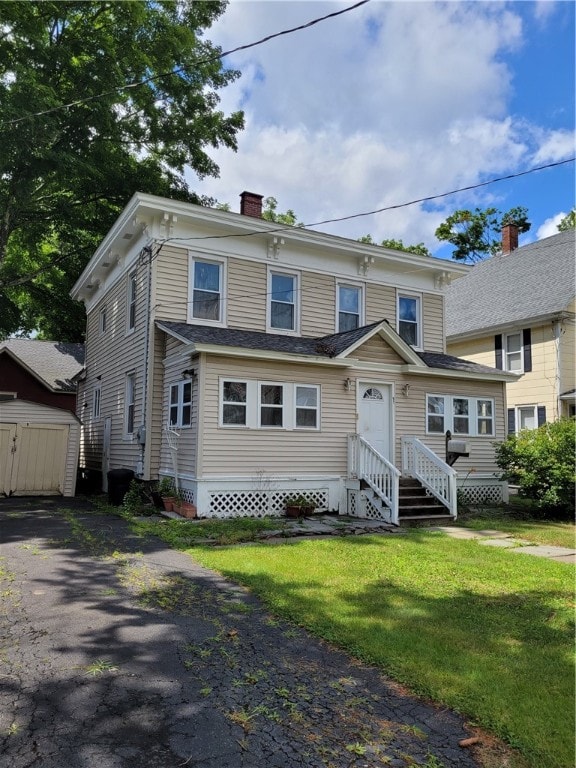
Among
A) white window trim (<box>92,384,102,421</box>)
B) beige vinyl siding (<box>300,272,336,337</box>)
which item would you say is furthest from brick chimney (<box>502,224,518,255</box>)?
white window trim (<box>92,384,102,421</box>)

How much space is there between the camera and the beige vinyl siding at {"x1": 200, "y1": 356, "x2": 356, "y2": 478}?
10.8 meters

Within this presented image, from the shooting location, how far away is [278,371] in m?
11.6

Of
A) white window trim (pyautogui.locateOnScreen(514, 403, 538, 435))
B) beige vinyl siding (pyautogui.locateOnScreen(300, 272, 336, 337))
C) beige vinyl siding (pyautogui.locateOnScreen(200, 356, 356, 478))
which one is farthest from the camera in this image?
white window trim (pyautogui.locateOnScreen(514, 403, 538, 435))

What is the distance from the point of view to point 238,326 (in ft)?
43.1

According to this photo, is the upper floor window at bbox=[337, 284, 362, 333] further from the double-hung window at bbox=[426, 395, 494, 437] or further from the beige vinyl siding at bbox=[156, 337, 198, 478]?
the beige vinyl siding at bbox=[156, 337, 198, 478]

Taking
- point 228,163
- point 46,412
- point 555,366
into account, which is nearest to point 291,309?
point 46,412

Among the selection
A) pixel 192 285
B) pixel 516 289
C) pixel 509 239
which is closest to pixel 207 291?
pixel 192 285

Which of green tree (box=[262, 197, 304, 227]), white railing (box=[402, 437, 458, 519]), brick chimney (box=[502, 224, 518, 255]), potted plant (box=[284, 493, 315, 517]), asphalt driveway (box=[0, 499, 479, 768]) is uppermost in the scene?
green tree (box=[262, 197, 304, 227])

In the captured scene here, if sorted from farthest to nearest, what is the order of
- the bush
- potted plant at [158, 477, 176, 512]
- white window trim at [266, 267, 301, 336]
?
white window trim at [266, 267, 301, 336]
the bush
potted plant at [158, 477, 176, 512]

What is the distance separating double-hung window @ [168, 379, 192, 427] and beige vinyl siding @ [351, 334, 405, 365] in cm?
391

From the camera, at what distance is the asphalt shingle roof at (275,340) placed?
11141 mm

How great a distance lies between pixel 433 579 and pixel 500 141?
8595 millimetres

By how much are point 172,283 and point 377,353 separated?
5167 mm

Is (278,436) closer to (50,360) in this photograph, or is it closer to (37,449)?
(37,449)
